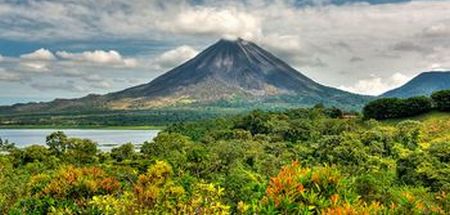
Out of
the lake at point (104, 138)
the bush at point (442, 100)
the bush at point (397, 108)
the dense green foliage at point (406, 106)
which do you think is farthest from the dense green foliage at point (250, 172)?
the lake at point (104, 138)

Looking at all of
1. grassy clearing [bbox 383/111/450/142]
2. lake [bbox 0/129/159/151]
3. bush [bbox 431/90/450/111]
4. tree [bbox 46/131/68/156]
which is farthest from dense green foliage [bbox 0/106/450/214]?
lake [bbox 0/129/159/151]

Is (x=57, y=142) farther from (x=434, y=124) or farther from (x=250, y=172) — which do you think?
(x=434, y=124)

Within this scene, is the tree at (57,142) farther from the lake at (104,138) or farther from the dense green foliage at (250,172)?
the lake at (104,138)

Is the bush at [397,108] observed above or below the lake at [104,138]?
above

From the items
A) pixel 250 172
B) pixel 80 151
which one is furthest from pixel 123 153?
pixel 250 172

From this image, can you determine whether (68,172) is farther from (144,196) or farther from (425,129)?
(425,129)

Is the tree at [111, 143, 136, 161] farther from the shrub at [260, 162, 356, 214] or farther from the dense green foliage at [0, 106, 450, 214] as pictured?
the shrub at [260, 162, 356, 214]

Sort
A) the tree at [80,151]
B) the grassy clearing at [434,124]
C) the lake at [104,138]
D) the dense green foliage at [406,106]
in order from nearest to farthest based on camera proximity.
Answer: the tree at [80,151]
the grassy clearing at [434,124]
the dense green foliage at [406,106]
the lake at [104,138]
